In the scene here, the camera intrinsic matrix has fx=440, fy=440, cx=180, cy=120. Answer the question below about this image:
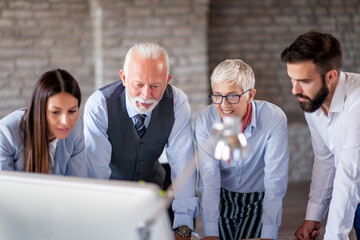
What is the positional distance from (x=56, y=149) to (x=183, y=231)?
2.01 ft

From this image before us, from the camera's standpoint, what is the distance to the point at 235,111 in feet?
6.25

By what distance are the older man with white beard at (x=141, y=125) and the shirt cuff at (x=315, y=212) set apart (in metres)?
0.47

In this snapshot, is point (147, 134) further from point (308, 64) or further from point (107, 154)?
point (308, 64)

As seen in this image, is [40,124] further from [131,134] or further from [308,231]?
[308,231]

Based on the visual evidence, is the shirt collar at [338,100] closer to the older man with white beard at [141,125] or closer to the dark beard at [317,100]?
the dark beard at [317,100]

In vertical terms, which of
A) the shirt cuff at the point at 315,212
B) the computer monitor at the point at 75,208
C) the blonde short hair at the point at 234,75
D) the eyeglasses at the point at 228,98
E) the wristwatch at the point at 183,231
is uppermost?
the blonde short hair at the point at 234,75

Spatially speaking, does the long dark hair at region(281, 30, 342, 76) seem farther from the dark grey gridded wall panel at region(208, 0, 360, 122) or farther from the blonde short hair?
the dark grey gridded wall panel at region(208, 0, 360, 122)

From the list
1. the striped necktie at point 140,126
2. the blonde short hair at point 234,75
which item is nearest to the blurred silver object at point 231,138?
the blonde short hair at point 234,75

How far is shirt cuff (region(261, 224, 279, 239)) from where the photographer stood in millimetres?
1772

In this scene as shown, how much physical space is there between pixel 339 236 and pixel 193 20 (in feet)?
9.75

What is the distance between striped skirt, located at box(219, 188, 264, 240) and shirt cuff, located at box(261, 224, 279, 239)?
264 mm

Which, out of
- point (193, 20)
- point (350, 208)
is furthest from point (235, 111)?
point (193, 20)

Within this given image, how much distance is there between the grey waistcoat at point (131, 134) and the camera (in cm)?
209

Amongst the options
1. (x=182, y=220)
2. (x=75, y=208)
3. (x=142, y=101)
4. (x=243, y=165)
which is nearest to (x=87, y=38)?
(x=142, y=101)
